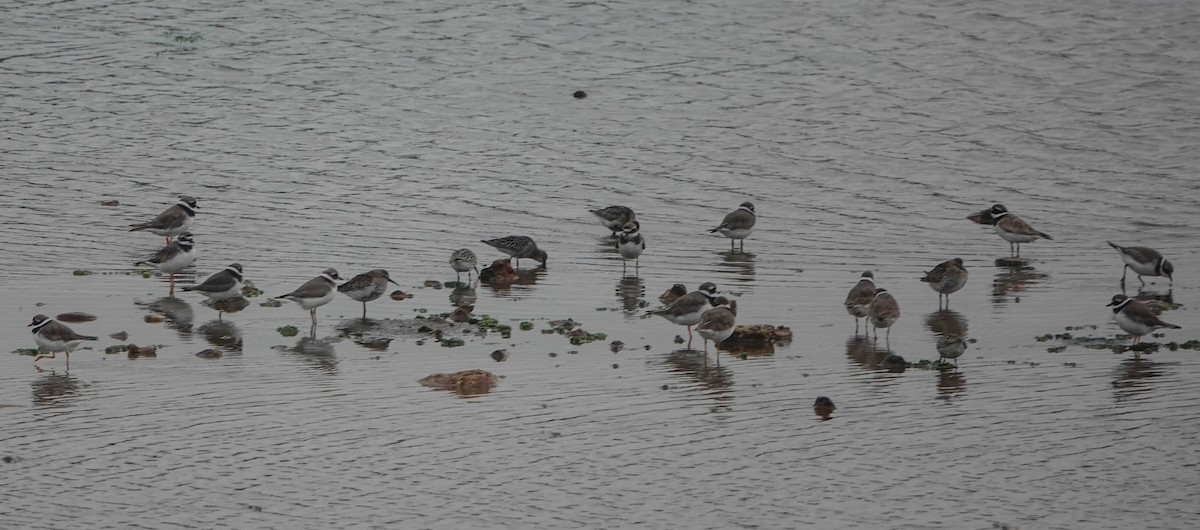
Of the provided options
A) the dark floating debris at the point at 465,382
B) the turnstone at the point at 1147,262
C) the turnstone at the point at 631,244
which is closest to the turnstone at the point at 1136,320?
the turnstone at the point at 1147,262

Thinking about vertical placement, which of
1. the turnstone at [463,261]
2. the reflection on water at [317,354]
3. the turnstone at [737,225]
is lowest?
the reflection on water at [317,354]

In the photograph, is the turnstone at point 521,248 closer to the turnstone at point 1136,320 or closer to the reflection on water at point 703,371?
the reflection on water at point 703,371

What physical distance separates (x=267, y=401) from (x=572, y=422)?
3.08 m

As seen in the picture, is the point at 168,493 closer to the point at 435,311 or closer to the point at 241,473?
the point at 241,473

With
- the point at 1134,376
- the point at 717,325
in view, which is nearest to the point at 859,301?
the point at 717,325

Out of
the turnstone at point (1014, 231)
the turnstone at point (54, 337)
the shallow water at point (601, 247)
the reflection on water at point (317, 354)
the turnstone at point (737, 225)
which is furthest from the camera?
the turnstone at point (737, 225)

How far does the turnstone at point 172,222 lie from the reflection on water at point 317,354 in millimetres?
7857

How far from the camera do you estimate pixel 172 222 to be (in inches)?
935

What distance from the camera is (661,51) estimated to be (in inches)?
1596

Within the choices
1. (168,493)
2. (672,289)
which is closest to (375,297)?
(672,289)

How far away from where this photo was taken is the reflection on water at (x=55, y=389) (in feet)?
44.9

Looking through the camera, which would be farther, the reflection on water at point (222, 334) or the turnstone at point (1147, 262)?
the turnstone at point (1147, 262)

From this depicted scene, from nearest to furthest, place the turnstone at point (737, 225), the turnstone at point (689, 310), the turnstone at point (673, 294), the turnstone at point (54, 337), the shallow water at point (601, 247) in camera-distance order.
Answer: the shallow water at point (601, 247)
the turnstone at point (54, 337)
the turnstone at point (689, 310)
the turnstone at point (673, 294)
the turnstone at point (737, 225)

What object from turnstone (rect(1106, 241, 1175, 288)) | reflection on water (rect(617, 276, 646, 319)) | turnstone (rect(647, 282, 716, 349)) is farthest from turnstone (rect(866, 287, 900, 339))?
turnstone (rect(1106, 241, 1175, 288))
